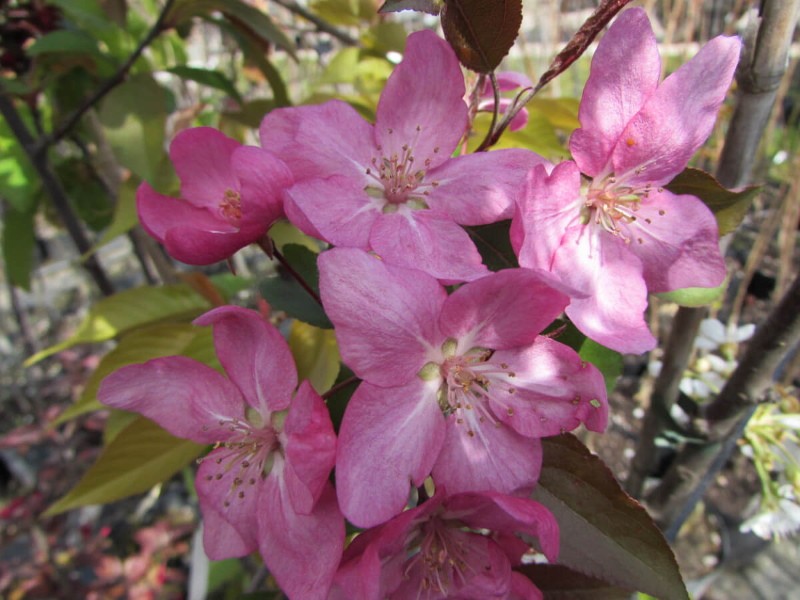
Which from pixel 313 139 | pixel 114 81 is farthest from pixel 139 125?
pixel 313 139

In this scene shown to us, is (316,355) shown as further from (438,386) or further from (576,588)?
(576,588)

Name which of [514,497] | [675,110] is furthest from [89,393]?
[675,110]

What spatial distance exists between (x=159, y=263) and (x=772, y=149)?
14.3 feet

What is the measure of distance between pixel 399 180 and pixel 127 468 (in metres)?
0.50

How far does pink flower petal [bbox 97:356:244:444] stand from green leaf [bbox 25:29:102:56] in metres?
0.67

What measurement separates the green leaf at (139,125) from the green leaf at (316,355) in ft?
1.30

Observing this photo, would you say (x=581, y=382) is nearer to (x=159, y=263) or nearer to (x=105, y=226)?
(x=159, y=263)

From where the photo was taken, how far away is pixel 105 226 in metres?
1.40

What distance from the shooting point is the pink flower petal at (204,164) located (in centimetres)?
60

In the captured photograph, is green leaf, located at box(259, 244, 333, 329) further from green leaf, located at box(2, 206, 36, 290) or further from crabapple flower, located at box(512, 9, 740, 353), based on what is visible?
green leaf, located at box(2, 206, 36, 290)

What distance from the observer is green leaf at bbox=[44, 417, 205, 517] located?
714mm

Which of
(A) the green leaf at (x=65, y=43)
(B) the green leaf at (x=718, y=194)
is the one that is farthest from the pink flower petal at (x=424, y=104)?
(A) the green leaf at (x=65, y=43)

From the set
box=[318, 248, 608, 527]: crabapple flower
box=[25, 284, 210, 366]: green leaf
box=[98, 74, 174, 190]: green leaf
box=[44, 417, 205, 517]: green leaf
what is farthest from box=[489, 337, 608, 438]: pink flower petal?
box=[98, 74, 174, 190]: green leaf

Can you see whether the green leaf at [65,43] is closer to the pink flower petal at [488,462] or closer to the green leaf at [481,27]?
the green leaf at [481,27]
